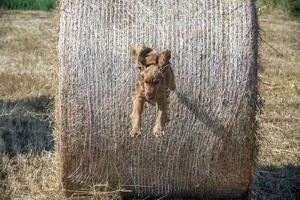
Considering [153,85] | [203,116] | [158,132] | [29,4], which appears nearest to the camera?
[153,85]

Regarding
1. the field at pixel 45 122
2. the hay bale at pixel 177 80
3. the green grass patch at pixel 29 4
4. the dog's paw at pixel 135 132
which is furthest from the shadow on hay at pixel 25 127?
the green grass patch at pixel 29 4

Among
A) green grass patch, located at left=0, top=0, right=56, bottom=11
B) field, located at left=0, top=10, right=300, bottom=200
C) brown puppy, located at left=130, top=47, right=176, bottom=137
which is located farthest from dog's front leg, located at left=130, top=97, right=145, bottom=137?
green grass patch, located at left=0, top=0, right=56, bottom=11

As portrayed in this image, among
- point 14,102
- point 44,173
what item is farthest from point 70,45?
point 14,102

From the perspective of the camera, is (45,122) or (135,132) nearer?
(135,132)

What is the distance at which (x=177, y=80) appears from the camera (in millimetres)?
4180

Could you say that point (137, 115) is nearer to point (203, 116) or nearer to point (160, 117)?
point (160, 117)

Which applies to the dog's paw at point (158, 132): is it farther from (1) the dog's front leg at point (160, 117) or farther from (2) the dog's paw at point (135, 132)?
(2) the dog's paw at point (135, 132)

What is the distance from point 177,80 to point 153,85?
0.29 m

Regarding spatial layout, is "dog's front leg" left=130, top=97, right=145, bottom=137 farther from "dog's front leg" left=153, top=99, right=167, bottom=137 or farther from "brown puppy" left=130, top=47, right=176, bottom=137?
"dog's front leg" left=153, top=99, right=167, bottom=137

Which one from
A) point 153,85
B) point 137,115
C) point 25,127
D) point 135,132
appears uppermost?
point 153,85

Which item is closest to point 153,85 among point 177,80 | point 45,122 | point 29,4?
point 177,80

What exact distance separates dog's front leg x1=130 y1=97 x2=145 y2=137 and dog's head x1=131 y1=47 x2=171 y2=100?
0.13 metres

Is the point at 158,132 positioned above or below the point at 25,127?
above

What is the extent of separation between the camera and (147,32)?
421 cm
